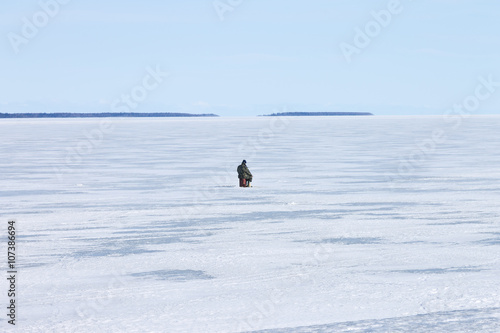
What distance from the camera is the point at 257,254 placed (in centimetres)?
957

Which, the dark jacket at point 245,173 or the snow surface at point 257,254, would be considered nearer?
the snow surface at point 257,254

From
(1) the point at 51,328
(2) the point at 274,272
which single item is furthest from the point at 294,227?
(1) the point at 51,328

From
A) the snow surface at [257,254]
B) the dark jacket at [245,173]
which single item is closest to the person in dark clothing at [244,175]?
the dark jacket at [245,173]

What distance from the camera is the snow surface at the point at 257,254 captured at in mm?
6797

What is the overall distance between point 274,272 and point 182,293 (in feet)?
4.40

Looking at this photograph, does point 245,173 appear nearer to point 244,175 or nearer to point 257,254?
point 244,175

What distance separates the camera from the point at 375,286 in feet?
25.8

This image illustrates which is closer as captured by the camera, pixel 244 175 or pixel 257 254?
pixel 257 254

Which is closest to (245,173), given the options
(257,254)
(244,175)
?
(244,175)

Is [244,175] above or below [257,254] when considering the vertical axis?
above

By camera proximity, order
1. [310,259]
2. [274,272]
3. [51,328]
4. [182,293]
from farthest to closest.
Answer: [310,259] → [274,272] → [182,293] → [51,328]

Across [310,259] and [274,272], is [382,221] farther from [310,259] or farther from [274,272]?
[274,272]

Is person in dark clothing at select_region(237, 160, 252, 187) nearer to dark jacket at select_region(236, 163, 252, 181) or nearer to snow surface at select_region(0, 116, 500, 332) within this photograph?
dark jacket at select_region(236, 163, 252, 181)

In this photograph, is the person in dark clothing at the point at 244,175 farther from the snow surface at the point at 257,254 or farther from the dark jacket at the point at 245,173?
the snow surface at the point at 257,254
